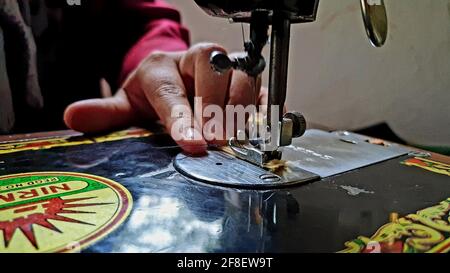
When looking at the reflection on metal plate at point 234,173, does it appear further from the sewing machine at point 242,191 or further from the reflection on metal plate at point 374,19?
the reflection on metal plate at point 374,19

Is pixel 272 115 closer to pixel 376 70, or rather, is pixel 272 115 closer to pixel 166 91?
pixel 166 91

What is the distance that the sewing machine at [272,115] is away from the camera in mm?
560

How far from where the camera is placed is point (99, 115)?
818 mm

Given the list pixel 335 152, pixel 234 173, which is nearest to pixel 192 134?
pixel 234 173

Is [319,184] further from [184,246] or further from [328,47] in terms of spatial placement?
[328,47]

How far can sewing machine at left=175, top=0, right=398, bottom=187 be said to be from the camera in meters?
0.56

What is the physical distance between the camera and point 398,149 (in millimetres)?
745

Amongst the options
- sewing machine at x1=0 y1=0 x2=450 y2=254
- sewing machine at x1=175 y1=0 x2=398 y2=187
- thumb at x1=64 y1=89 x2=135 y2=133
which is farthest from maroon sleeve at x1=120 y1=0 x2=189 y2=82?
sewing machine at x1=175 y1=0 x2=398 y2=187

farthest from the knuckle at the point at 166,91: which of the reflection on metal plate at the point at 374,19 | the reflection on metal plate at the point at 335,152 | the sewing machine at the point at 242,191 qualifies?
the reflection on metal plate at the point at 374,19

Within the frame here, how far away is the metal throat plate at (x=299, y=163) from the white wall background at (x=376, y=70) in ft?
0.57

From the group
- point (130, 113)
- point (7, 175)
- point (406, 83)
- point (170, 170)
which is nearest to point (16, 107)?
point (130, 113)

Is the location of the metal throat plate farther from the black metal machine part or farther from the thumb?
the thumb

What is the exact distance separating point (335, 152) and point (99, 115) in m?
0.44

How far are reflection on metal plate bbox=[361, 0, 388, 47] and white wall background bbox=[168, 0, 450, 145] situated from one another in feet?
0.86
